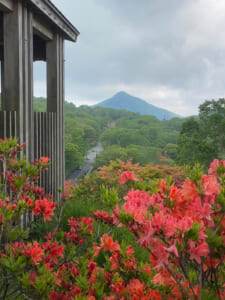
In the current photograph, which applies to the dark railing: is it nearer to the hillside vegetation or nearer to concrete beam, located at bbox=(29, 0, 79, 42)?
concrete beam, located at bbox=(29, 0, 79, 42)

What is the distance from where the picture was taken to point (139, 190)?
126 centimetres

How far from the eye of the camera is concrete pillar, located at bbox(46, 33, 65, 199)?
4.29 m

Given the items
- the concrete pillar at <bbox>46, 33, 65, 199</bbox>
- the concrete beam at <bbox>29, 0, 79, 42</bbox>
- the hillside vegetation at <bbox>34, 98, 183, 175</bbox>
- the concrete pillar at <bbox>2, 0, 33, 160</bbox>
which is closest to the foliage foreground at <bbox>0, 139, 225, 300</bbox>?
the concrete pillar at <bbox>2, 0, 33, 160</bbox>

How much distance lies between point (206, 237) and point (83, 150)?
36.5m

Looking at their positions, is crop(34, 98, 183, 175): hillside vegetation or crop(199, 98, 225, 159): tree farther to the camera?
crop(34, 98, 183, 175): hillside vegetation

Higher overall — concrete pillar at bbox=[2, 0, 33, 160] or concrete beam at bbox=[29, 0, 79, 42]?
concrete beam at bbox=[29, 0, 79, 42]

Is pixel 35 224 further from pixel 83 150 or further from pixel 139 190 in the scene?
pixel 83 150

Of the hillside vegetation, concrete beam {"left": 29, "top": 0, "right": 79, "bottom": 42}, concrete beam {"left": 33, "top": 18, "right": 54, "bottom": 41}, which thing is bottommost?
the hillside vegetation

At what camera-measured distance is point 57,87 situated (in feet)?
14.3

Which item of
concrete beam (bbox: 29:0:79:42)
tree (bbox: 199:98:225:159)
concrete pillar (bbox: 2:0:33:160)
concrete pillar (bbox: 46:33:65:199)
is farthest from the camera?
tree (bbox: 199:98:225:159)

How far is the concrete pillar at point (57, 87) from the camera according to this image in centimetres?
429

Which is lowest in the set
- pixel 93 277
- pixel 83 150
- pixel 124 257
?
pixel 83 150

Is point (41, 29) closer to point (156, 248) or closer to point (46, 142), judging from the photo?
point (46, 142)

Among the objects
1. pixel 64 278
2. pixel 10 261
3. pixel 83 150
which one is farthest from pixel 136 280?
pixel 83 150
